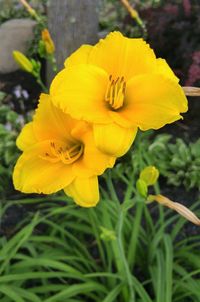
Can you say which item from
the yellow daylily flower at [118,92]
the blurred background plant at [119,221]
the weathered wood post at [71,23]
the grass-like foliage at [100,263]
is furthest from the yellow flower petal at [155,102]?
the weathered wood post at [71,23]

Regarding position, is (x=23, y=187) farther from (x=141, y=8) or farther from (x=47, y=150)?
(x=141, y=8)

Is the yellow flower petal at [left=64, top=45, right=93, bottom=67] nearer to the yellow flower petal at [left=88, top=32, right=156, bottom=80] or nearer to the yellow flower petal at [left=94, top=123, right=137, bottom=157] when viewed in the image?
the yellow flower petal at [left=88, top=32, right=156, bottom=80]

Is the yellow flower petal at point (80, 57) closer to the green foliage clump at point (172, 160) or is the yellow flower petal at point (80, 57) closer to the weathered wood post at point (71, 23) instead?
the green foliage clump at point (172, 160)

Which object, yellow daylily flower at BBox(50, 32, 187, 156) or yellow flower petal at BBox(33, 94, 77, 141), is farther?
yellow flower petal at BBox(33, 94, 77, 141)

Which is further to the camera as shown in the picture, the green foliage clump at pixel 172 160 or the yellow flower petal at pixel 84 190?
the green foliage clump at pixel 172 160

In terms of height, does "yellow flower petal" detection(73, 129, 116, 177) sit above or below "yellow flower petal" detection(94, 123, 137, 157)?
below

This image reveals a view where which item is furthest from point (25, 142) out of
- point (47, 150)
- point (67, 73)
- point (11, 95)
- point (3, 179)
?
point (11, 95)

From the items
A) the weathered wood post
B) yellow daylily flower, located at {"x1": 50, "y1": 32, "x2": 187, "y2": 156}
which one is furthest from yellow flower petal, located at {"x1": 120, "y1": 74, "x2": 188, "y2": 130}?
the weathered wood post
